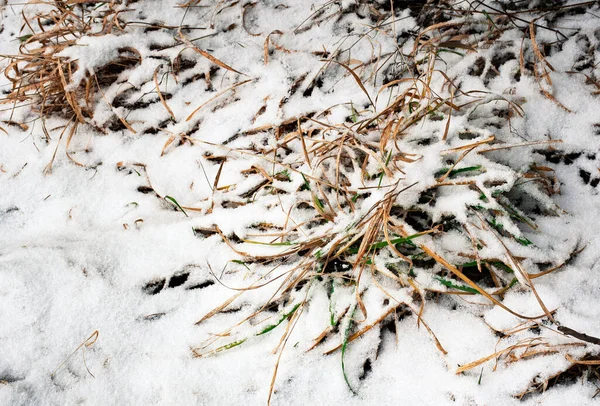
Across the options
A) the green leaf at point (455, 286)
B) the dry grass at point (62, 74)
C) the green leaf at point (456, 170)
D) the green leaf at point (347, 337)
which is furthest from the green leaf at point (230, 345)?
the dry grass at point (62, 74)

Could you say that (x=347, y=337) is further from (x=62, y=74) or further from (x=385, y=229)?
(x=62, y=74)

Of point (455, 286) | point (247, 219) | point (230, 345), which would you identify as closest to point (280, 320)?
point (230, 345)

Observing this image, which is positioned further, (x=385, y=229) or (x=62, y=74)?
(x=62, y=74)

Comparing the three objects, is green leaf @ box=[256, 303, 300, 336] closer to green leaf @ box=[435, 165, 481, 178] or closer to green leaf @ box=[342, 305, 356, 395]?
green leaf @ box=[342, 305, 356, 395]

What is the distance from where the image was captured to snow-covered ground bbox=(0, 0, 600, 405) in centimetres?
116

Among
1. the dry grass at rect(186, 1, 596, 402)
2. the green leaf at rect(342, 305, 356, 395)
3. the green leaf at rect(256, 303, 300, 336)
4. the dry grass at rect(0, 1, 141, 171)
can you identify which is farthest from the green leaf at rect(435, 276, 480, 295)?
the dry grass at rect(0, 1, 141, 171)

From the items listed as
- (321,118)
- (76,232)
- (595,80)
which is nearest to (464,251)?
(321,118)

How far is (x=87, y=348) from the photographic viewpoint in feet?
4.05

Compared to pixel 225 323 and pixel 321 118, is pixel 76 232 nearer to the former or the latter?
pixel 225 323

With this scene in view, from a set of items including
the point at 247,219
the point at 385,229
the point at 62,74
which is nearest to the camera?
the point at 385,229

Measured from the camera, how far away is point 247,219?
138 cm

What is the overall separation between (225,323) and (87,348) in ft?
1.21

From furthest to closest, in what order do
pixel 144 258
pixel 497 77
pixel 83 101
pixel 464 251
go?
pixel 83 101
pixel 497 77
pixel 144 258
pixel 464 251

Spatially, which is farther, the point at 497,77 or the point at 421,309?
the point at 497,77
